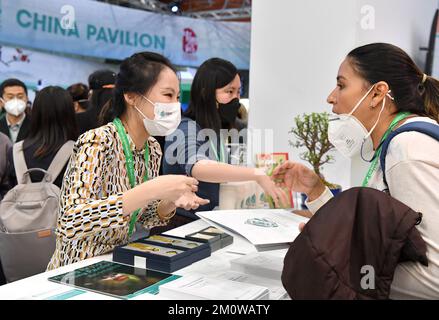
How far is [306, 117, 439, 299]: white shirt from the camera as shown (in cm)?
100

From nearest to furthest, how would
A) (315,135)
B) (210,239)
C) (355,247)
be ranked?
(355,247), (210,239), (315,135)

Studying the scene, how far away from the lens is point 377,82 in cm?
137

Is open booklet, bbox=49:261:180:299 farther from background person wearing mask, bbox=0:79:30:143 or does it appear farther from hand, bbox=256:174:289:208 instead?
background person wearing mask, bbox=0:79:30:143

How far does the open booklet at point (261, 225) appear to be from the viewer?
127cm

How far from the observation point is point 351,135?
151 centimetres

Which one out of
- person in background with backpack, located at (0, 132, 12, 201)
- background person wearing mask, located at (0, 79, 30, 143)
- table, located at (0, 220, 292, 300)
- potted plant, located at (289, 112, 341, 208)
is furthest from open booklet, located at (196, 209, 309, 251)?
background person wearing mask, located at (0, 79, 30, 143)

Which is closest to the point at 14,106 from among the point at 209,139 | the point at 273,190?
the point at 209,139

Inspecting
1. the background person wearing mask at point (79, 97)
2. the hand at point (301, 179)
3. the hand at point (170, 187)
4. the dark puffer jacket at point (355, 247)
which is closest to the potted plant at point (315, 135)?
the hand at point (301, 179)

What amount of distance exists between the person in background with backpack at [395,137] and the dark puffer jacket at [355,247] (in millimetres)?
52

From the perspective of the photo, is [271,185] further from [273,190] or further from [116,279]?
[116,279]

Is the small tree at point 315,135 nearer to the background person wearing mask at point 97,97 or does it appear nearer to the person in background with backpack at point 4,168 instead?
the background person wearing mask at point 97,97

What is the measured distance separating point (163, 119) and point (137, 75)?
21cm
